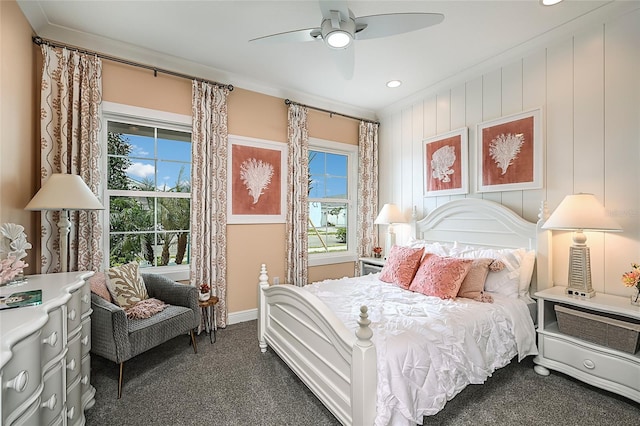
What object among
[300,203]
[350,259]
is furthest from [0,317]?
[350,259]

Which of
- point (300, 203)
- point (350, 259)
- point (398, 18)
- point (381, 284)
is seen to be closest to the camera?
point (398, 18)

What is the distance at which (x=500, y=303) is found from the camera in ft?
7.64

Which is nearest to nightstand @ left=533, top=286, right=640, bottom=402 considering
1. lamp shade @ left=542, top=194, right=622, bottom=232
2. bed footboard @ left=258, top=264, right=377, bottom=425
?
lamp shade @ left=542, top=194, right=622, bottom=232

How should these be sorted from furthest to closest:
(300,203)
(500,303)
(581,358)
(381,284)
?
(300,203) → (381,284) → (500,303) → (581,358)

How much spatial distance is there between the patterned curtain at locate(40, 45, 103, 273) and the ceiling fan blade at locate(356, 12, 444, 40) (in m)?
2.43

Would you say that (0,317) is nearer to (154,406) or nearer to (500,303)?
(154,406)

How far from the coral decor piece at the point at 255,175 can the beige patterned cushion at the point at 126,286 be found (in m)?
1.47

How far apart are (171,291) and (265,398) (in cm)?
135

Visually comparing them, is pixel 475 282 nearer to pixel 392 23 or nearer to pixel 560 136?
pixel 560 136

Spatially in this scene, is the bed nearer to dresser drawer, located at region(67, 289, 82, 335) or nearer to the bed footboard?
the bed footboard

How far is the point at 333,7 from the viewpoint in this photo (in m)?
1.80

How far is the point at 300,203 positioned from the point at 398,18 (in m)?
2.41

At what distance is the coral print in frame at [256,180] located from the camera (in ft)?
11.4

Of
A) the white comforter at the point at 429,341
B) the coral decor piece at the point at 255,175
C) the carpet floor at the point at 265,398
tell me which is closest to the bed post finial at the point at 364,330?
the white comforter at the point at 429,341
